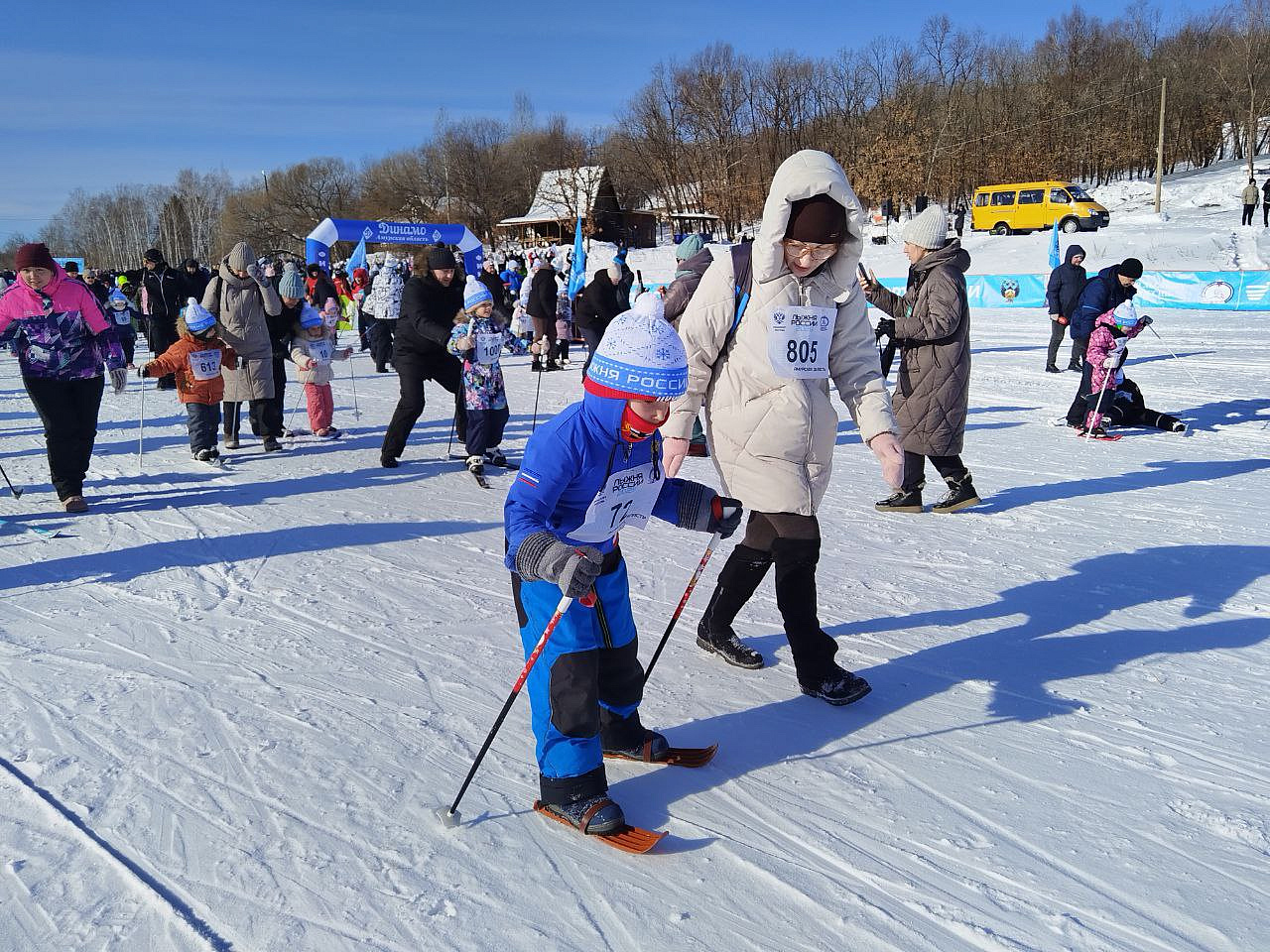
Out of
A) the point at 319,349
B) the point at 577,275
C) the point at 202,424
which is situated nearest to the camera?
the point at 202,424

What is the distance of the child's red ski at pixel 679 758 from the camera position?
9.70 feet

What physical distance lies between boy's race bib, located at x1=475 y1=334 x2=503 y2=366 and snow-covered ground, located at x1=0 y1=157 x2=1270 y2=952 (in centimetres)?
138

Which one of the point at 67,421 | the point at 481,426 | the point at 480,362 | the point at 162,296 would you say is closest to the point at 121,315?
the point at 162,296

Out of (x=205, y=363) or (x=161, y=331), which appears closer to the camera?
(x=205, y=363)

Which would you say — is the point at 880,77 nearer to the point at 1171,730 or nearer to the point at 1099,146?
the point at 1099,146

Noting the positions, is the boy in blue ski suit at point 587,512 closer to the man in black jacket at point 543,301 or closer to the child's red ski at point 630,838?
the child's red ski at point 630,838

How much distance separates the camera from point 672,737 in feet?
10.4

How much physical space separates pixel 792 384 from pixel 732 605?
101 cm

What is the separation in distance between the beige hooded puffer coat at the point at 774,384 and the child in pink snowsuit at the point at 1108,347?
19.6ft

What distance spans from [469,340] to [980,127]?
165 ft

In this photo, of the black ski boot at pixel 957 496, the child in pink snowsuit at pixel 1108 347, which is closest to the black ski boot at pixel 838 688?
the black ski boot at pixel 957 496

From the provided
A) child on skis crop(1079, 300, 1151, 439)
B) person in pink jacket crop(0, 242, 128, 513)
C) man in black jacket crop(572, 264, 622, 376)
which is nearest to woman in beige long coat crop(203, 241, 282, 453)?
person in pink jacket crop(0, 242, 128, 513)

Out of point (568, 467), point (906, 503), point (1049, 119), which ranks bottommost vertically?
point (906, 503)

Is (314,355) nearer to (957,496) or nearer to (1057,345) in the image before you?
(957,496)
